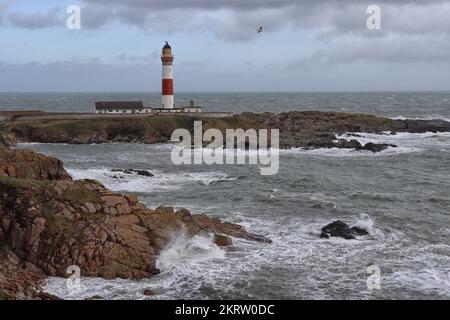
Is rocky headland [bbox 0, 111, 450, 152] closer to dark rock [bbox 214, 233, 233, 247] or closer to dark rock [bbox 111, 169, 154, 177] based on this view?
dark rock [bbox 111, 169, 154, 177]

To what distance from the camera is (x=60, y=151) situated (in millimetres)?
57281

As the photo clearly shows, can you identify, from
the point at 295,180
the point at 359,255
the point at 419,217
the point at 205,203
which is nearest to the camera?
the point at 359,255

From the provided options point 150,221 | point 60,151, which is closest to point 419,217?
point 150,221

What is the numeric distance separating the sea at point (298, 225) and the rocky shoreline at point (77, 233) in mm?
643

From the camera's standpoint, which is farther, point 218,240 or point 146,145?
point 146,145

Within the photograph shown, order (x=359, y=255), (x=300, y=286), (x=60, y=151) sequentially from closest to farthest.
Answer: (x=300, y=286)
(x=359, y=255)
(x=60, y=151)

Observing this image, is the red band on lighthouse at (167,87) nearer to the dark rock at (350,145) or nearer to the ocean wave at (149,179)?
the dark rock at (350,145)

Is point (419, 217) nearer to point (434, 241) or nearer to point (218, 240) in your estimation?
point (434, 241)

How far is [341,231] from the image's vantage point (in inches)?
1082

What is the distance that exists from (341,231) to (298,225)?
258 cm

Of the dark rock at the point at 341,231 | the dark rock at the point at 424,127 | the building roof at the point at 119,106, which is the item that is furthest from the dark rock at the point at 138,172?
the dark rock at the point at 424,127

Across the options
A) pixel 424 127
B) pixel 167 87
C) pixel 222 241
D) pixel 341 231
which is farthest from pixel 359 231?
pixel 424 127

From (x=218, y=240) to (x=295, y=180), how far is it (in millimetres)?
18170

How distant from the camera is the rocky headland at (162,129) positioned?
214 feet
